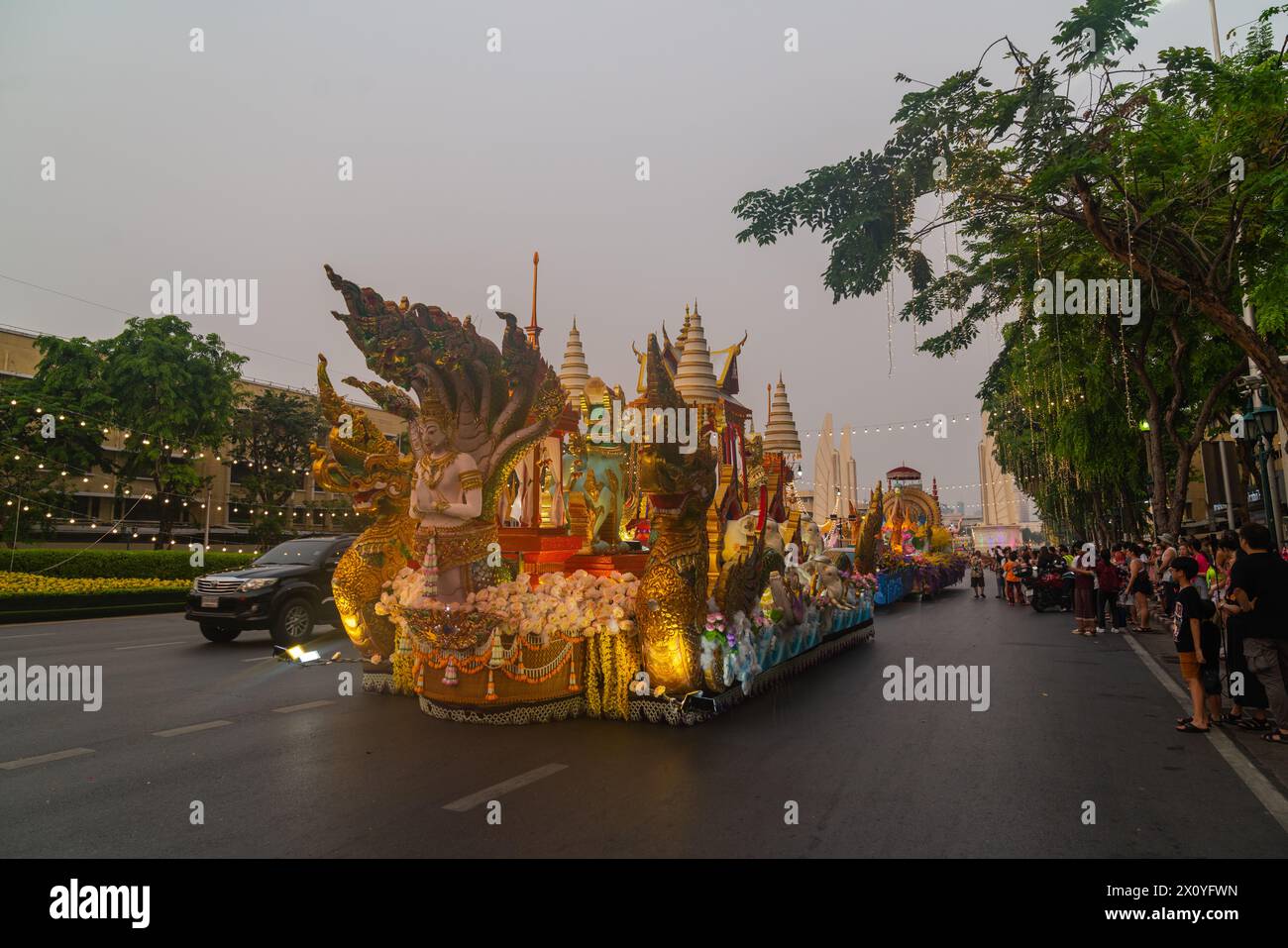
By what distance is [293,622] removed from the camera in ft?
37.4

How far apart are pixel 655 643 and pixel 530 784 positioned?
1903mm

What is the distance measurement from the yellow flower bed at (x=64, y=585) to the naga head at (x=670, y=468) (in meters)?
15.7

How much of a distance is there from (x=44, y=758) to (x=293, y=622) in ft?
20.5

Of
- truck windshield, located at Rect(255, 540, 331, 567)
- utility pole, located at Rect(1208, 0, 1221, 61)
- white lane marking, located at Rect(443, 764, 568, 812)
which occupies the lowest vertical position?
white lane marking, located at Rect(443, 764, 568, 812)

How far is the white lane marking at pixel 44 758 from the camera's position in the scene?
509 cm

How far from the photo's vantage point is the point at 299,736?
5.95 meters

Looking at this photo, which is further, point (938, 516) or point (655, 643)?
point (938, 516)

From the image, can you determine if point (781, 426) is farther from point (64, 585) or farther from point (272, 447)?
point (272, 447)

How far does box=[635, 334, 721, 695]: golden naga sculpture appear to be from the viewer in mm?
6223

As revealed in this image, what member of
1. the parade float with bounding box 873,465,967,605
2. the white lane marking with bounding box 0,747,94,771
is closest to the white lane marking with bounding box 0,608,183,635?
the white lane marking with bounding box 0,747,94,771

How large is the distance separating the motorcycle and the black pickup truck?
17463 mm

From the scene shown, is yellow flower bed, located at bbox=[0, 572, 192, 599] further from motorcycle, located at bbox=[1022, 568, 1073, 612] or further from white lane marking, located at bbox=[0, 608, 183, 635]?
motorcycle, located at bbox=[1022, 568, 1073, 612]
